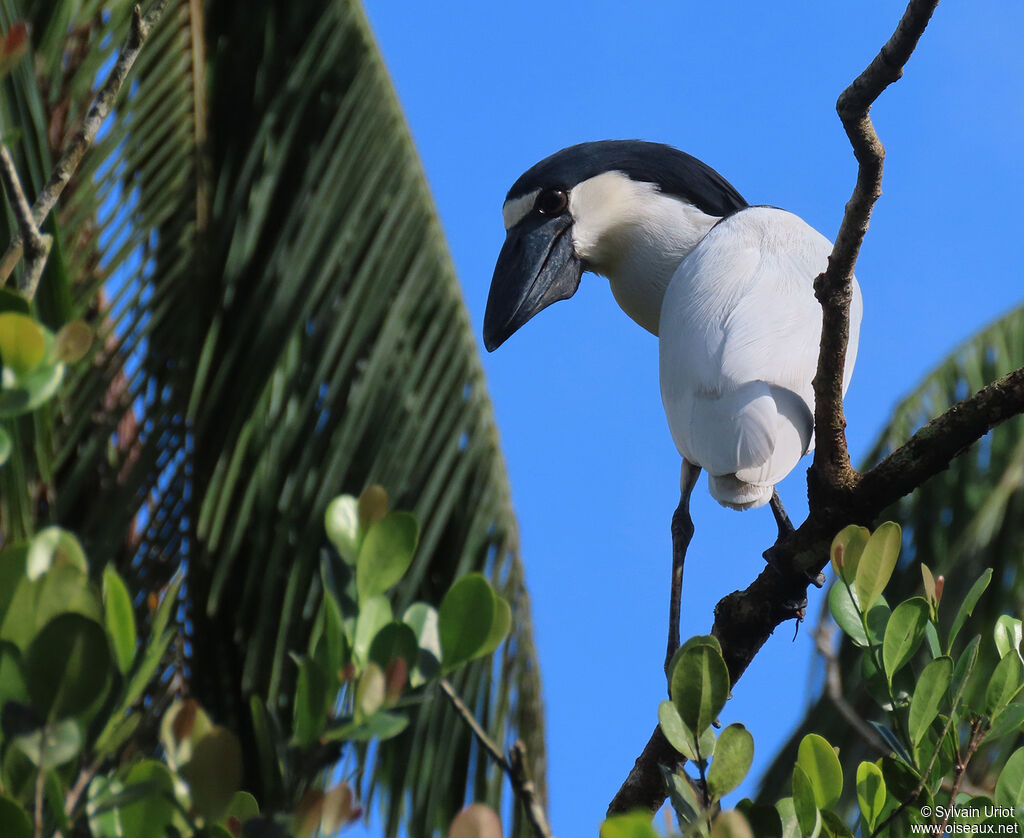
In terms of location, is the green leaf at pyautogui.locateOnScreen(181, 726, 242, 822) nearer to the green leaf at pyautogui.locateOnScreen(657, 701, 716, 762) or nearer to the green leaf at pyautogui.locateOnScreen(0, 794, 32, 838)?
the green leaf at pyautogui.locateOnScreen(0, 794, 32, 838)

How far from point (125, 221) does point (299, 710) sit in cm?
208

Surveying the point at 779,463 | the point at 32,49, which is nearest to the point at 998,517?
the point at 779,463

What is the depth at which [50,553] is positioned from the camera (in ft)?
2.00

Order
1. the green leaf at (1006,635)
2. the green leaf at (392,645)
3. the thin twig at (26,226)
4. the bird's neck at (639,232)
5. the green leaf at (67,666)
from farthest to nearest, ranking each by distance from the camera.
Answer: the bird's neck at (639,232), the green leaf at (1006,635), the thin twig at (26,226), the green leaf at (392,645), the green leaf at (67,666)

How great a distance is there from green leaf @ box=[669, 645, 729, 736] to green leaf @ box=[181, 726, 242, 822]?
1.19ft

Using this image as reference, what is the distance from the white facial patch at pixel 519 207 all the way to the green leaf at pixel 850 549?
148 cm

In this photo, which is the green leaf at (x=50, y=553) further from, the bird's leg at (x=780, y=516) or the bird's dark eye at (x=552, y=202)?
the bird's dark eye at (x=552, y=202)

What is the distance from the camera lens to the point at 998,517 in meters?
2.83

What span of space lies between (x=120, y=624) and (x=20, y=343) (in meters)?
0.15

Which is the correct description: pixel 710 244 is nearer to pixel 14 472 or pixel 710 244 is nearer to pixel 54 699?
pixel 14 472

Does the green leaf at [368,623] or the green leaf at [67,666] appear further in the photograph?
the green leaf at [368,623]

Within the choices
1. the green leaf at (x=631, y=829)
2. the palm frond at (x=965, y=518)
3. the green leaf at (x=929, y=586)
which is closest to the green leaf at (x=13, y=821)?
the green leaf at (x=631, y=829)

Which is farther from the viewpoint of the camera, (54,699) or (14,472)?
(14,472)

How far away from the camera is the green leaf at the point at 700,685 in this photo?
31.4 inches
